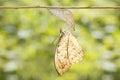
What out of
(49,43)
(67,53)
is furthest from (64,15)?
(49,43)

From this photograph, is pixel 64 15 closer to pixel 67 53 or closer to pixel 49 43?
pixel 67 53

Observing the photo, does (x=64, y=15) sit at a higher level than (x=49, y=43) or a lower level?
higher

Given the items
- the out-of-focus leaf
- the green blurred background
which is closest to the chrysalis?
the out-of-focus leaf

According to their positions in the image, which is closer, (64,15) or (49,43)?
(64,15)

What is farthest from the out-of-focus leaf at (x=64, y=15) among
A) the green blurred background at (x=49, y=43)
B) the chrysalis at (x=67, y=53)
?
the green blurred background at (x=49, y=43)

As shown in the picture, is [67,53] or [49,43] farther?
[49,43]

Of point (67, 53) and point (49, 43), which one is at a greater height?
point (67, 53)
